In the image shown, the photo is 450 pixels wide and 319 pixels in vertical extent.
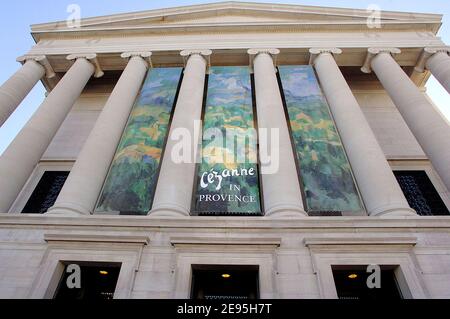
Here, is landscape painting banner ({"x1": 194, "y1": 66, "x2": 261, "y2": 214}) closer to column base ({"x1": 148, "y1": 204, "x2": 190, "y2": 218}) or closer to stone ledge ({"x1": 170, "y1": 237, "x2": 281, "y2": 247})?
column base ({"x1": 148, "y1": 204, "x2": 190, "y2": 218})

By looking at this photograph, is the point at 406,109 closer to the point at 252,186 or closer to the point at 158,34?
the point at 252,186

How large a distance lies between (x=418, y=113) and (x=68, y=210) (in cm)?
1437

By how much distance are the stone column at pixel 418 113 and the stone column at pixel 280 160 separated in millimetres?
5476

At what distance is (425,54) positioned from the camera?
17797 mm

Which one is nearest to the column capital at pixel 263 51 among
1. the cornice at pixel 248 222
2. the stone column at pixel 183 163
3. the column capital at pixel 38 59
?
the stone column at pixel 183 163

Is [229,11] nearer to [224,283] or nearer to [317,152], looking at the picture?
[317,152]

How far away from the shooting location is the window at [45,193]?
15531 mm

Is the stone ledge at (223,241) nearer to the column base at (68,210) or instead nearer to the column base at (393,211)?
the column base at (68,210)

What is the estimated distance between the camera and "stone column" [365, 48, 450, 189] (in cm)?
1259

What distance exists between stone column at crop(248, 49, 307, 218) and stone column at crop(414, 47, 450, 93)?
8.26 meters

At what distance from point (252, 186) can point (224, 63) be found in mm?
10326

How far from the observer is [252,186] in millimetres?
11633

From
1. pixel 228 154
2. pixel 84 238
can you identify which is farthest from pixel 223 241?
pixel 84 238

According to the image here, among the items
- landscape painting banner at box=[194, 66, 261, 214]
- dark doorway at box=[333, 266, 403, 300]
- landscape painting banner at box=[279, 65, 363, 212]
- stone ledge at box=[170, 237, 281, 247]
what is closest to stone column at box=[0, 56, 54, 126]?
landscape painting banner at box=[194, 66, 261, 214]
